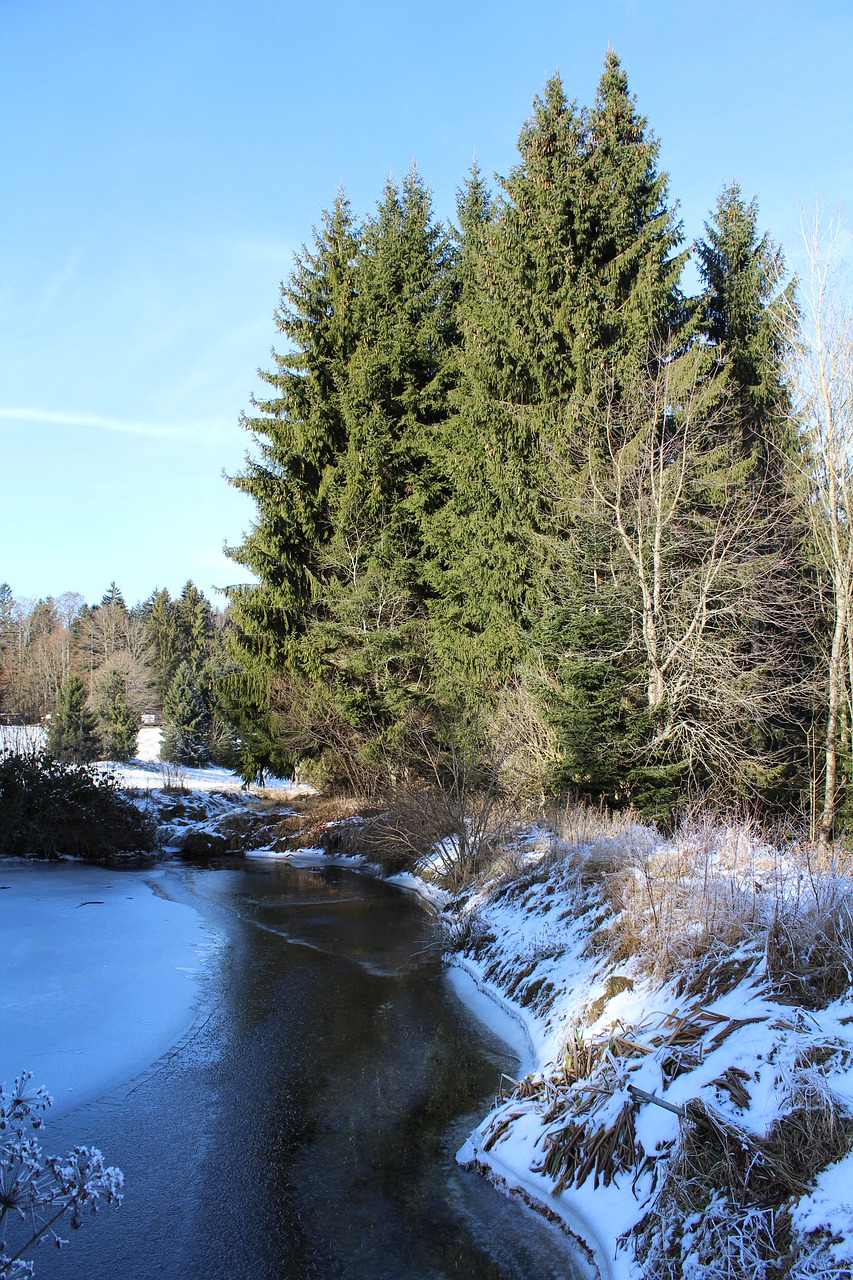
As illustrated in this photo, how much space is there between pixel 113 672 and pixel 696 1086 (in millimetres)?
49708

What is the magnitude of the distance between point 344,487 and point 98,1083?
17.1 m

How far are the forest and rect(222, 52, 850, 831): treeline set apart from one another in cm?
8

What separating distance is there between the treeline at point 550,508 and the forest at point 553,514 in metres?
0.08

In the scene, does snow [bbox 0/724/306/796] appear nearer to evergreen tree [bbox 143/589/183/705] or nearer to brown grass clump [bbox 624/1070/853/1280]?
evergreen tree [bbox 143/589/183/705]

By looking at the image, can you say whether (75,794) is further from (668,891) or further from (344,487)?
(668,891)

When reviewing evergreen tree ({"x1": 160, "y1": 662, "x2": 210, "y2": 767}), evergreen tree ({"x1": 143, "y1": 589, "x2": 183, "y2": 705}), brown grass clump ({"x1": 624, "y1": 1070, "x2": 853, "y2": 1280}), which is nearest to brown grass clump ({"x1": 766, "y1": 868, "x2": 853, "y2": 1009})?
brown grass clump ({"x1": 624, "y1": 1070, "x2": 853, "y2": 1280})

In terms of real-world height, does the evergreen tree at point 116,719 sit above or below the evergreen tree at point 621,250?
below

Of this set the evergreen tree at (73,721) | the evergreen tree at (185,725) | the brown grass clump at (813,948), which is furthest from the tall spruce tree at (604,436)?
the evergreen tree at (185,725)

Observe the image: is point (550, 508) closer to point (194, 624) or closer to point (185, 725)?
point (185, 725)

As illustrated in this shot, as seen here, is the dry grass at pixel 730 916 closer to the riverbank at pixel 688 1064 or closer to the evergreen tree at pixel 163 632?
the riverbank at pixel 688 1064

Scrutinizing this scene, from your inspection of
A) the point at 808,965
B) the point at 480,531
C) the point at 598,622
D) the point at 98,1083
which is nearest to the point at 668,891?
the point at 808,965

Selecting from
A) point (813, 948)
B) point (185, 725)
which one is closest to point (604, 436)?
point (813, 948)

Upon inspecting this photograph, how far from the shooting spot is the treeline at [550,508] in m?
14.4

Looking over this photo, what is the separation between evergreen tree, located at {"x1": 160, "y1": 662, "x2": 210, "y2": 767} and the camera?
45781 mm
